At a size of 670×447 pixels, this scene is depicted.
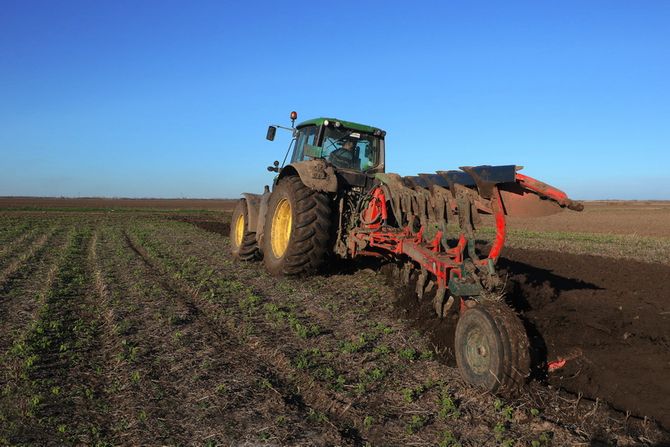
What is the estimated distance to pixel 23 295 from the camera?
249 inches

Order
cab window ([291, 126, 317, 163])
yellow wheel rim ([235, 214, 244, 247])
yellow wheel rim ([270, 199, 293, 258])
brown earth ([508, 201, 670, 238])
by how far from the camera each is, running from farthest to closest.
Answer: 1. brown earth ([508, 201, 670, 238])
2. yellow wheel rim ([235, 214, 244, 247])
3. cab window ([291, 126, 317, 163])
4. yellow wheel rim ([270, 199, 293, 258])

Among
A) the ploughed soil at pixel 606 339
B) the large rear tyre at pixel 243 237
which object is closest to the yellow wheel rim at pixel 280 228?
the large rear tyre at pixel 243 237

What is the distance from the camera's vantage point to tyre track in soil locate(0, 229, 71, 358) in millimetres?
4716

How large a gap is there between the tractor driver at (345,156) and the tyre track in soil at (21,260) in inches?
189

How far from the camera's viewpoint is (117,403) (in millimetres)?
3168

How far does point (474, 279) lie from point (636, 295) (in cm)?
365

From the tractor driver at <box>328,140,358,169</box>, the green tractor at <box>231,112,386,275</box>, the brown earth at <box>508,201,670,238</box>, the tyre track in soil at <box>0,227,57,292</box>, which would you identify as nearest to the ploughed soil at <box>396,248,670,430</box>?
the green tractor at <box>231,112,386,275</box>

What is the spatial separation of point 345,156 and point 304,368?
4.58 metres

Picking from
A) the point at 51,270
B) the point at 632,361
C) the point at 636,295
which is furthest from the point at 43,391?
the point at 636,295

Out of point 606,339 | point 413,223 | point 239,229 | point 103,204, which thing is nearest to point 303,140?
point 239,229

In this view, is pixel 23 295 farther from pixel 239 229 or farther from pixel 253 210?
pixel 239 229

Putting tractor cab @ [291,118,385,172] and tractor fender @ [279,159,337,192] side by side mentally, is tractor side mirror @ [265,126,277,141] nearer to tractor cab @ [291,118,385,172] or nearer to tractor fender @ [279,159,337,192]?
tractor cab @ [291,118,385,172]

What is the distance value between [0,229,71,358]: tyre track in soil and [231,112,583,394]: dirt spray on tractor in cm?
299

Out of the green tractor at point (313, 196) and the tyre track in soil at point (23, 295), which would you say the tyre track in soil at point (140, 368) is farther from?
the green tractor at point (313, 196)
